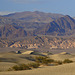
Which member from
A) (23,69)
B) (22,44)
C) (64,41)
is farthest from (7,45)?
(23,69)

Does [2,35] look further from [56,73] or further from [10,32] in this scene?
[56,73]

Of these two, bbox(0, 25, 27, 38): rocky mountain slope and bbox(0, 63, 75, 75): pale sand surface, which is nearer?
bbox(0, 63, 75, 75): pale sand surface

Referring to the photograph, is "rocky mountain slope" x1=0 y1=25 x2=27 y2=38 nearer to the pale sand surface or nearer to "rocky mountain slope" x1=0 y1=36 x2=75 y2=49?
"rocky mountain slope" x1=0 y1=36 x2=75 y2=49

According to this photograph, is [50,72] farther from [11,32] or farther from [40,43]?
[11,32]

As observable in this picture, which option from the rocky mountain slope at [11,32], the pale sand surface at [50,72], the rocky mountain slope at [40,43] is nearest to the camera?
the pale sand surface at [50,72]

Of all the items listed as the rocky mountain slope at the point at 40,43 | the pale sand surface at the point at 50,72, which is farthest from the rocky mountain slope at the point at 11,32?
the pale sand surface at the point at 50,72

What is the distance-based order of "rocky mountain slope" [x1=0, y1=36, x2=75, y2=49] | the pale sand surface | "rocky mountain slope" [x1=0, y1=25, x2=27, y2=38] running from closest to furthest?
the pale sand surface < "rocky mountain slope" [x1=0, y1=36, x2=75, y2=49] < "rocky mountain slope" [x1=0, y1=25, x2=27, y2=38]

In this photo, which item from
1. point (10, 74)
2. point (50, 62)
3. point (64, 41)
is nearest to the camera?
point (10, 74)

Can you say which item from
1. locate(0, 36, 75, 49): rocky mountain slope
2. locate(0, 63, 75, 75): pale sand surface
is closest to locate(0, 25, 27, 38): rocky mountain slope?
locate(0, 36, 75, 49): rocky mountain slope

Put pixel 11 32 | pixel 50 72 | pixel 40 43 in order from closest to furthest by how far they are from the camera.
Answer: pixel 50 72 < pixel 40 43 < pixel 11 32

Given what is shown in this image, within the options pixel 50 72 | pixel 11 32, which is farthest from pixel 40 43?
pixel 50 72

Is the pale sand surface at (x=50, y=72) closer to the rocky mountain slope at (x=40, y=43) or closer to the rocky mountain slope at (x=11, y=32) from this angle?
the rocky mountain slope at (x=40, y=43)

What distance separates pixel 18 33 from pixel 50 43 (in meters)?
55.5

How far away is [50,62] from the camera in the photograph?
110ft
